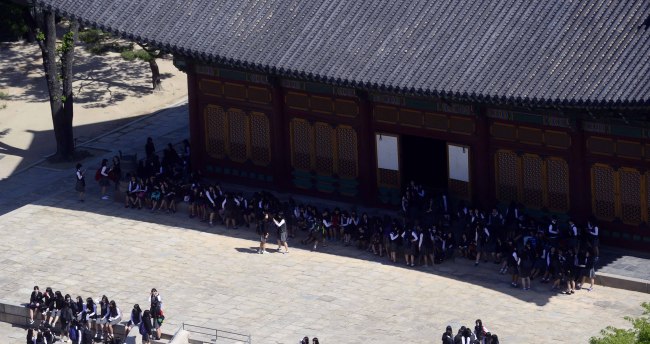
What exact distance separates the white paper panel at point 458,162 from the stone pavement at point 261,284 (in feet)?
14.2

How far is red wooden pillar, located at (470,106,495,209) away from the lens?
2596 inches

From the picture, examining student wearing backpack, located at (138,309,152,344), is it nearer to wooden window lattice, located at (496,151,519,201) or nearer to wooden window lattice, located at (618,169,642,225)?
wooden window lattice, located at (496,151,519,201)

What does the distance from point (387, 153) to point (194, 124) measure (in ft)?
28.4

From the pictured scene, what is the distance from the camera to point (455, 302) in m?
61.2

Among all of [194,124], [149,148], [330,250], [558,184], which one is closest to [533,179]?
[558,184]

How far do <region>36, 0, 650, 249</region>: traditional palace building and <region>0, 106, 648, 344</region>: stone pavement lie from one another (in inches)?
161

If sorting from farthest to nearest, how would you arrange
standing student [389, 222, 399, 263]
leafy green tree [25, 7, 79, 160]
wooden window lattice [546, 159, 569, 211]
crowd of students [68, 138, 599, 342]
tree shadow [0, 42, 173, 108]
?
tree shadow [0, 42, 173, 108] < leafy green tree [25, 7, 79, 160] < wooden window lattice [546, 159, 569, 211] < standing student [389, 222, 399, 263] < crowd of students [68, 138, 599, 342]

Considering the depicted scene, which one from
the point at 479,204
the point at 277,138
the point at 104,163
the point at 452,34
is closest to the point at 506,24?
the point at 452,34

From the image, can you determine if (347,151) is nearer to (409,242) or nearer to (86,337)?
(409,242)

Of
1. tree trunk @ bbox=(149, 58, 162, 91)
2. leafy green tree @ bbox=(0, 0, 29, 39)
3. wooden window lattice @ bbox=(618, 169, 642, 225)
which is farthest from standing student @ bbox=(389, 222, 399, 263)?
leafy green tree @ bbox=(0, 0, 29, 39)

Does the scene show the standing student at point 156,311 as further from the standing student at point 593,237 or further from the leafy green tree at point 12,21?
the leafy green tree at point 12,21

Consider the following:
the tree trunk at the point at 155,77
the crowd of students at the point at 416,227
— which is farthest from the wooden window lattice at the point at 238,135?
the tree trunk at the point at 155,77

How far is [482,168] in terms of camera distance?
6644 cm

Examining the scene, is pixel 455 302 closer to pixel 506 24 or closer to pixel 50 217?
pixel 506 24
